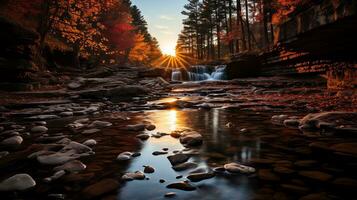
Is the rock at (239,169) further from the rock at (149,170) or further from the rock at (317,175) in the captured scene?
the rock at (149,170)

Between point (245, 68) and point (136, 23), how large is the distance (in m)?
38.0

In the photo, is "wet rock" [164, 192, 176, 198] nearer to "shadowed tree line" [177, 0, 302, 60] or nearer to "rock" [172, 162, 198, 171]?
"rock" [172, 162, 198, 171]

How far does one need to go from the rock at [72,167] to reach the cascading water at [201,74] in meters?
23.0

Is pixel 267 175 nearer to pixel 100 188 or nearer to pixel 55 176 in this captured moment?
pixel 100 188

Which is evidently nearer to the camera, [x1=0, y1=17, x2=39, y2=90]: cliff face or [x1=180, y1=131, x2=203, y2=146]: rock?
[x1=180, y1=131, x2=203, y2=146]: rock

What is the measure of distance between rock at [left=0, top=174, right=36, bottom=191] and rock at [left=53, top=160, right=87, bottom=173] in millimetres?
367

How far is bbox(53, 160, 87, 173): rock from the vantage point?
2685 millimetres

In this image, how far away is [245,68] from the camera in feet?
78.3

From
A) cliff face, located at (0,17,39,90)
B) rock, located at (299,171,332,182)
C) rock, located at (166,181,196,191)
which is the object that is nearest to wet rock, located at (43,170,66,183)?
rock, located at (166,181,196,191)

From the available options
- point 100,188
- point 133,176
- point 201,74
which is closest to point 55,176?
point 100,188

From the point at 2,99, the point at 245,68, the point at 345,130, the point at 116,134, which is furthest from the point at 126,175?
the point at 245,68

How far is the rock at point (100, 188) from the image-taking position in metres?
2.11

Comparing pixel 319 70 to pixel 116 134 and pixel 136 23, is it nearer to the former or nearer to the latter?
pixel 116 134

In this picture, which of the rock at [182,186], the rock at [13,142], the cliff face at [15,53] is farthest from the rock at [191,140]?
the cliff face at [15,53]
